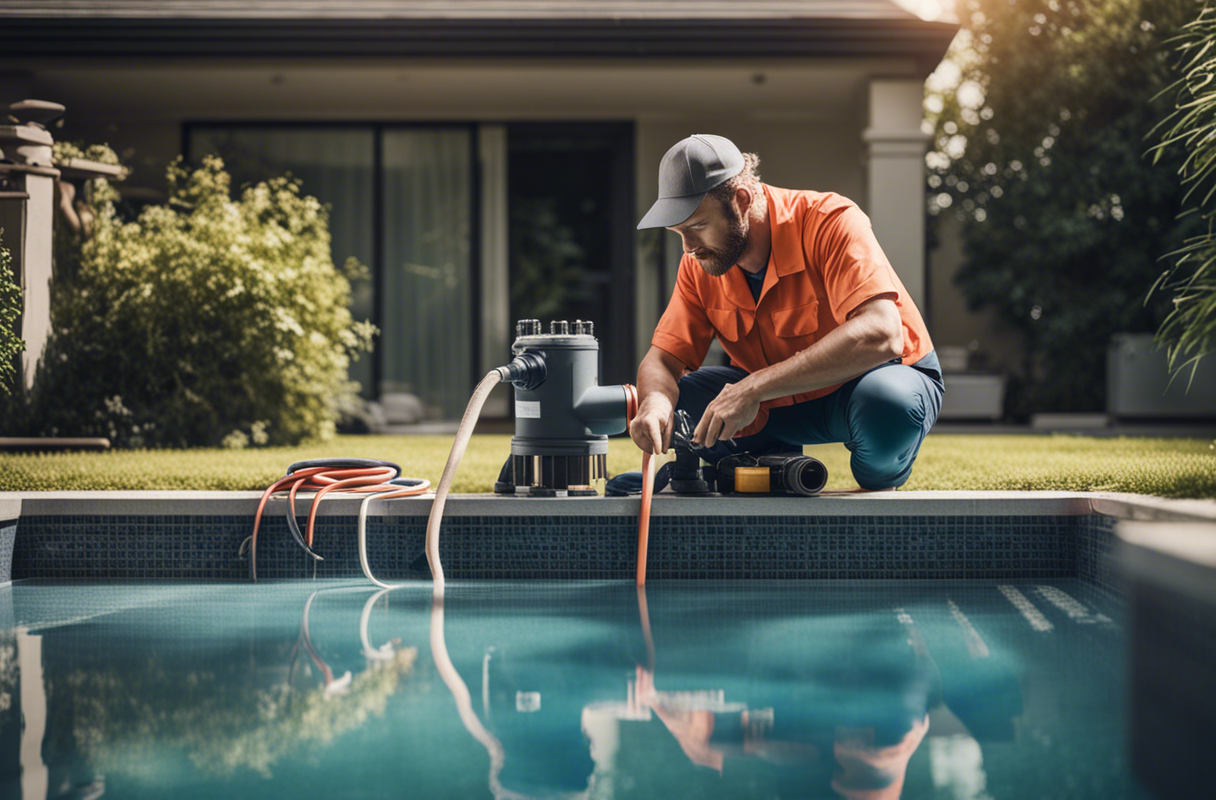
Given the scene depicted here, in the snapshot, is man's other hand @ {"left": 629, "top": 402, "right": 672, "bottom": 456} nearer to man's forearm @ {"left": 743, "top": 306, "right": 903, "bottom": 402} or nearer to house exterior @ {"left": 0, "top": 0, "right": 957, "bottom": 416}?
man's forearm @ {"left": 743, "top": 306, "right": 903, "bottom": 402}

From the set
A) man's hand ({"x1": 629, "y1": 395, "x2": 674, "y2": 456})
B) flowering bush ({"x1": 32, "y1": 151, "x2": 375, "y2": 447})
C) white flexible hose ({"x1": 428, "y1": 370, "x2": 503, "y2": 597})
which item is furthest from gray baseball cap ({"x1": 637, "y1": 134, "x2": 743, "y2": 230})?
flowering bush ({"x1": 32, "y1": 151, "x2": 375, "y2": 447})

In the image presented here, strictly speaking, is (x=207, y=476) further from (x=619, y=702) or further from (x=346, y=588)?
(x=619, y=702)

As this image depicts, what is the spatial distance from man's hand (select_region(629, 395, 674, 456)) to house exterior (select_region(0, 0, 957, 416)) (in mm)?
4494

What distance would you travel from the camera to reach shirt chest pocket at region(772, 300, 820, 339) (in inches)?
86.6

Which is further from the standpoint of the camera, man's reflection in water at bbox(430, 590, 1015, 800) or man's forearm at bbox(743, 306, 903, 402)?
man's forearm at bbox(743, 306, 903, 402)

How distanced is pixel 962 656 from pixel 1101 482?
1186 mm

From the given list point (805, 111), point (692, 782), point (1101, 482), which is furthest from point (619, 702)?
point (805, 111)

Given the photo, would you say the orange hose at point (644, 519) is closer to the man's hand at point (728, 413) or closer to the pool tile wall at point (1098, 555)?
the man's hand at point (728, 413)

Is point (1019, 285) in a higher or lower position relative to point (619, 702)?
higher

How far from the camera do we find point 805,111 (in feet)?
25.0

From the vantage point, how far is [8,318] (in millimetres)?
2906

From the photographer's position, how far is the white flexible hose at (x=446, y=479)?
2.11 m

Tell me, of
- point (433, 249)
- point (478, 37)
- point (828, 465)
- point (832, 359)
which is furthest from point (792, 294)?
point (433, 249)

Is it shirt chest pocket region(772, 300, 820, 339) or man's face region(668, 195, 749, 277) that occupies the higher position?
man's face region(668, 195, 749, 277)
